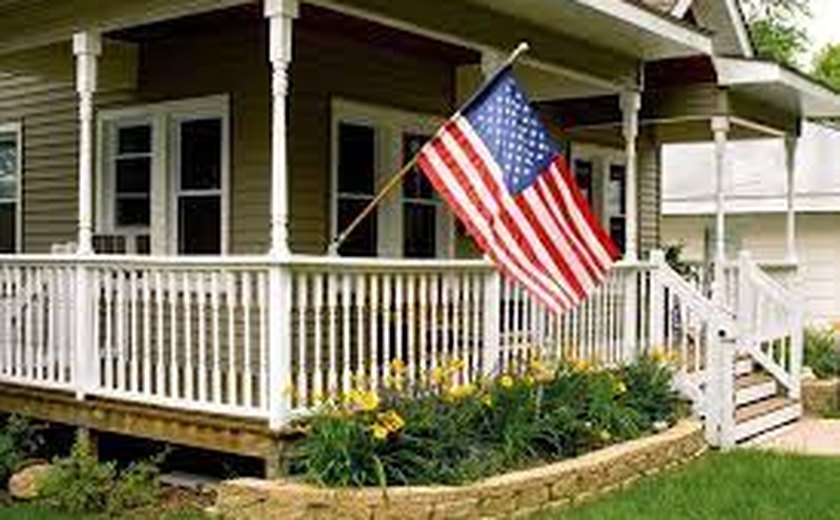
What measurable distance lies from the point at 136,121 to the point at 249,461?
3.85 metres

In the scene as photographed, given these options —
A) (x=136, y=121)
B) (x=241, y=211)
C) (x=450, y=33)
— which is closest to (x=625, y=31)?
(x=450, y=33)

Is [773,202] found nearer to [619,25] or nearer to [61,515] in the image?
[619,25]

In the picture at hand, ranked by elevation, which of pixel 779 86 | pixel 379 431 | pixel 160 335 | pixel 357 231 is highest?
pixel 779 86

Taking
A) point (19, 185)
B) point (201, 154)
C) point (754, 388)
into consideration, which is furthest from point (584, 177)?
point (19, 185)

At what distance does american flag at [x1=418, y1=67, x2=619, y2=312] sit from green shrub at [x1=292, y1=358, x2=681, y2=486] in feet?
2.95

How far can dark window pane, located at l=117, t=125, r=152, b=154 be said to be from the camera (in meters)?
11.7

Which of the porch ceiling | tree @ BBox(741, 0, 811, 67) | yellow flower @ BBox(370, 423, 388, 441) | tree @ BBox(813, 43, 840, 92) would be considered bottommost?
yellow flower @ BBox(370, 423, 388, 441)

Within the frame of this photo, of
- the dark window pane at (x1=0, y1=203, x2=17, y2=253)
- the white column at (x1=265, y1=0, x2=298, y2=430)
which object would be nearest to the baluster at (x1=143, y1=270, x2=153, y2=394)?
the white column at (x1=265, y1=0, x2=298, y2=430)

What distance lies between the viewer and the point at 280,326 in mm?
7910

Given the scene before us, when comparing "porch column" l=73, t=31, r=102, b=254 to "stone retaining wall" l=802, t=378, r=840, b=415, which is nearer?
"porch column" l=73, t=31, r=102, b=254

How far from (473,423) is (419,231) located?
3880mm

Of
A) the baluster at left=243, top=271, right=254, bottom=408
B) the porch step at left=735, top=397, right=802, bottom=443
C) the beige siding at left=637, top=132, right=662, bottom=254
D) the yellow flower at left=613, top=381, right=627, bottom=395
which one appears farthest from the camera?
the beige siding at left=637, top=132, right=662, bottom=254

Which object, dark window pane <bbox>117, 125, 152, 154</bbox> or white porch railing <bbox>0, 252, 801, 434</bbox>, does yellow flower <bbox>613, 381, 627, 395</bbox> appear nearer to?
white porch railing <bbox>0, 252, 801, 434</bbox>

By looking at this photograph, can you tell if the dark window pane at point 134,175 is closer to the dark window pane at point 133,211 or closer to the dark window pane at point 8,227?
the dark window pane at point 133,211
